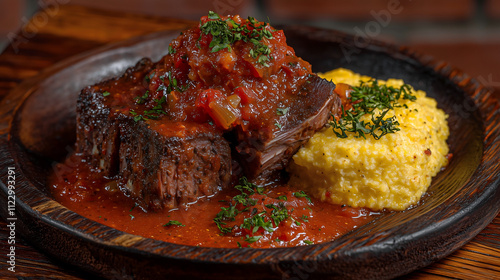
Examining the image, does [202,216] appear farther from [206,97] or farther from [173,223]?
[206,97]

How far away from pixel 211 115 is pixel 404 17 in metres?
5.59

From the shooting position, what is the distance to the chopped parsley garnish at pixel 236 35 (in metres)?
4.47

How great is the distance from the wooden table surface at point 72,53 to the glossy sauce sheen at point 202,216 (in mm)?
551

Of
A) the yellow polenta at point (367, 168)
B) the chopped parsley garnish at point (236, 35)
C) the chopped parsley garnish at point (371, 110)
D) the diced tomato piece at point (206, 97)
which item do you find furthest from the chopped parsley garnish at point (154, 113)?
the chopped parsley garnish at point (371, 110)

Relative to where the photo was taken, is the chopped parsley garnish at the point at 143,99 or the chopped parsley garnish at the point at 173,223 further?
the chopped parsley garnish at the point at 143,99

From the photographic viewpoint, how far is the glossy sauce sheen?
4047 millimetres

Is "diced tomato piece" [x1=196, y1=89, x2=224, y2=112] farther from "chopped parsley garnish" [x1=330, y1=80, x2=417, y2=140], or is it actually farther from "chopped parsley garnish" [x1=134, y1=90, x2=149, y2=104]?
"chopped parsley garnish" [x1=330, y1=80, x2=417, y2=140]

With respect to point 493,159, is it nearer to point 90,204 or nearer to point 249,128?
point 249,128

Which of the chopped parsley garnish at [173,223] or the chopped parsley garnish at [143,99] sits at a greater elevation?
the chopped parsley garnish at [143,99]

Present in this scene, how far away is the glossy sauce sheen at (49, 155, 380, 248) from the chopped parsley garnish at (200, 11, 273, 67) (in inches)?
44.9

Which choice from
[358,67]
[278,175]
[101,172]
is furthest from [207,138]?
[358,67]

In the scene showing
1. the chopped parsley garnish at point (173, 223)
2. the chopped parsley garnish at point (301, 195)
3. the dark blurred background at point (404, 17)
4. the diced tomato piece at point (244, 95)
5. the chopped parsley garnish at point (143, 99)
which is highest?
the dark blurred background at point (404, 17)

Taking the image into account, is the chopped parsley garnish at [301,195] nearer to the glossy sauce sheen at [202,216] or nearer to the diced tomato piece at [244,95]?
the glossy sauce sheen at [202,216]

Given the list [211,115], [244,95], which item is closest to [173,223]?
[211,115]
